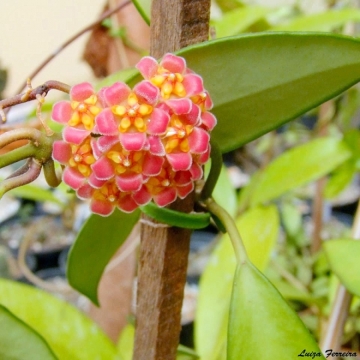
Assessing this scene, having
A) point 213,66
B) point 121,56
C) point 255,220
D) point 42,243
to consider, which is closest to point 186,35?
point 213,66

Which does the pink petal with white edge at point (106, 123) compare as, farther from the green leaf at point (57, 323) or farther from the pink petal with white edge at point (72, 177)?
the green leaf at point (57, 323)

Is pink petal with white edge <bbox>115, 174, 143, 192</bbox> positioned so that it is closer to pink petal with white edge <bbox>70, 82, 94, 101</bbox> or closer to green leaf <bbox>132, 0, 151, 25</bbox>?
pink petal with white edge <bbox>70, 82, 94, 101</bbox>

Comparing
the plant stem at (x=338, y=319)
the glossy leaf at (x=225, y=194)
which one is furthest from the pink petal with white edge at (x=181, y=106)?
the glossy leaf at (x=225, y=194)

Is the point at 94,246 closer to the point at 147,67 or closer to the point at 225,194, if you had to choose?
the point at 147,67

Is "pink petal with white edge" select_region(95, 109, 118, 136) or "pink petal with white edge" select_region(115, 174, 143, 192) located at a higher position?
"pink petal with white edge" select_region(95, 109, 118, 136)

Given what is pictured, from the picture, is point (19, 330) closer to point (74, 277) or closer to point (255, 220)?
point (74, 277)

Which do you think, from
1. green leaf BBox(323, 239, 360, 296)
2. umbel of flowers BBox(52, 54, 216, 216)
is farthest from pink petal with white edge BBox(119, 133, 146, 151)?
green leaf BBox(323, 239, 360, 296)
